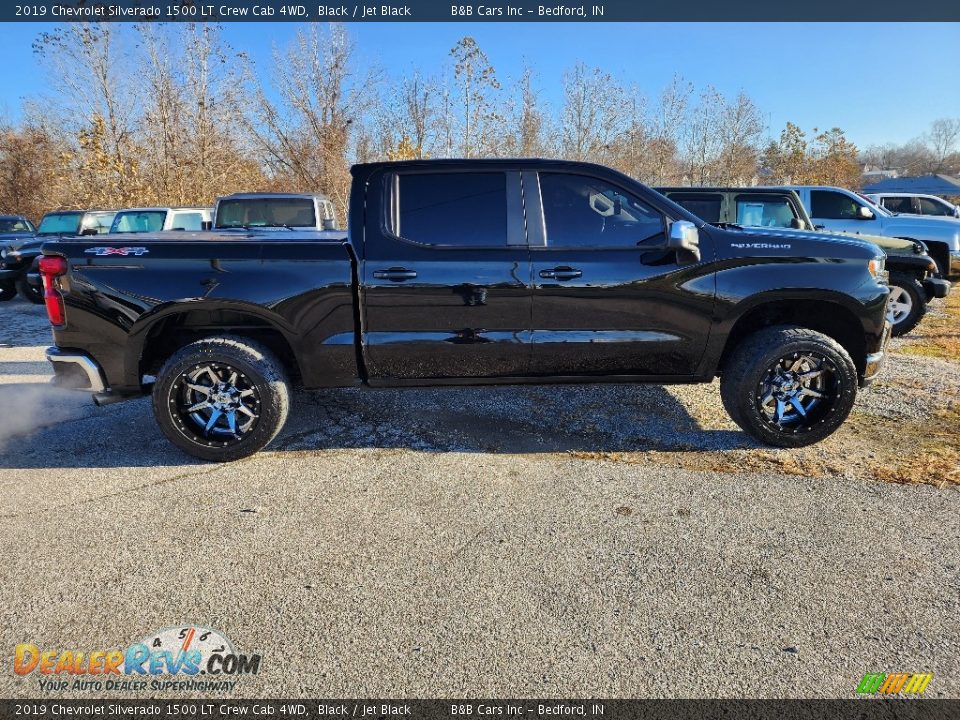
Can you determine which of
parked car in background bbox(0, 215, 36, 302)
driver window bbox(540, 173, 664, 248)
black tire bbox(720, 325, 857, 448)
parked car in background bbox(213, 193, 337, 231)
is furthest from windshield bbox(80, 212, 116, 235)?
black tire bbox(720, 325, 857, 448)

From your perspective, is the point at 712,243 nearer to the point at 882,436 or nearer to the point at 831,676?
the point at 882,436

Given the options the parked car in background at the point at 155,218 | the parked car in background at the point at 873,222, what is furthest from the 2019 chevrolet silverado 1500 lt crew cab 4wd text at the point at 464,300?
the parked car in background at the point at 155,218

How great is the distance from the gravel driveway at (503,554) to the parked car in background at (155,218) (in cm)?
785

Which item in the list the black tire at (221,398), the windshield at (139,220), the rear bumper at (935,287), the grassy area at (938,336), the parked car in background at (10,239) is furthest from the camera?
the windshield at (139,220)

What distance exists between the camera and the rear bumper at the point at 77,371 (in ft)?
12.7

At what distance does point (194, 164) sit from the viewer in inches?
885

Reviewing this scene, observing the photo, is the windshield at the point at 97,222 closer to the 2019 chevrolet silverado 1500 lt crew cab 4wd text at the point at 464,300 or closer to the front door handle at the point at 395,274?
the 2019 chevrolet silverado 1500 lt crew cab 4wd text at the point at 464,300

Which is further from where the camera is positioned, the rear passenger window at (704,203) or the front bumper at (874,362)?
the rear passenger window at (704,203)

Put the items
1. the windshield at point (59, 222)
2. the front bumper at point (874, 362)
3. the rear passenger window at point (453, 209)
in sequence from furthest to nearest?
the windshield at point (59, 222), the front bumper at point (874, 362), the rear passenger window at point (453, 209)

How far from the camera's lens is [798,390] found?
13.5 feet

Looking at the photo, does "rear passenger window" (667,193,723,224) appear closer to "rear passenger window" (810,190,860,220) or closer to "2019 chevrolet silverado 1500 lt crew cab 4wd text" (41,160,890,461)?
"rear passenger window" (810,190,860,220)

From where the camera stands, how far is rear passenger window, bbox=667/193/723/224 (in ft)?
26.7

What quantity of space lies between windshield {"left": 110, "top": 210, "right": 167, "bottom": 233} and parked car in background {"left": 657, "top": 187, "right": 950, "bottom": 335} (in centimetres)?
908

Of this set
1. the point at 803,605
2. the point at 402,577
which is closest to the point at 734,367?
the point at 803,605
